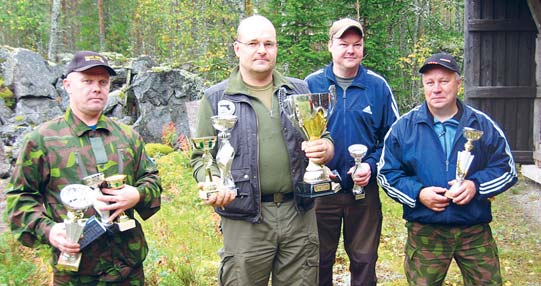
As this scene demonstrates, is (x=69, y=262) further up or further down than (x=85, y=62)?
further down

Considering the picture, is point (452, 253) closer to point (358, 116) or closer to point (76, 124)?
point (358, 116)

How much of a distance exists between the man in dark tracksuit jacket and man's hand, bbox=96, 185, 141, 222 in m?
0.44

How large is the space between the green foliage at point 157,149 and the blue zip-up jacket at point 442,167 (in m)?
8.91

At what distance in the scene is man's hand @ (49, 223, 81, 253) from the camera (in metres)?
2.23

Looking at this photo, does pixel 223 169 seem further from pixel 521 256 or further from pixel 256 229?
pixel 521 256

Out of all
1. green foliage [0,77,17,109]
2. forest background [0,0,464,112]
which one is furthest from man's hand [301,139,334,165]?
green foliage [0,77,17,109]

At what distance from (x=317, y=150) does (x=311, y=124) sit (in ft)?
0.64

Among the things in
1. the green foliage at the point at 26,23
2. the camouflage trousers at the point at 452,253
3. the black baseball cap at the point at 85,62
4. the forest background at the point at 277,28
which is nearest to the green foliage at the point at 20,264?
the black baseball cap at the point at 85,62

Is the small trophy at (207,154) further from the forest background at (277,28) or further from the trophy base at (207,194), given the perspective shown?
the forest background at (277,28)

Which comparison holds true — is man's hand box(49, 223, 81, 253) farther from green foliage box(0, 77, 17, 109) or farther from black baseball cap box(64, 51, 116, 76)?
green foliage box(0, 77, 17, 109)

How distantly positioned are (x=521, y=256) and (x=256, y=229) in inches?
143

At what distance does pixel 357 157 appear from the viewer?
311 centimetres

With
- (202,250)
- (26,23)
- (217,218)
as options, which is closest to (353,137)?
(202,250)

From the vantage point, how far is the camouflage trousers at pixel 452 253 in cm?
279
